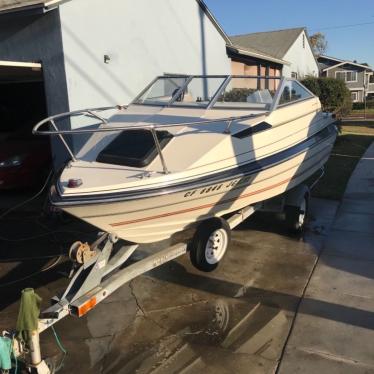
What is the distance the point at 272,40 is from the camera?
27.9 meters

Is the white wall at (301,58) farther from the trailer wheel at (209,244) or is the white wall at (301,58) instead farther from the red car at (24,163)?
the trailer wheel at (209,244)

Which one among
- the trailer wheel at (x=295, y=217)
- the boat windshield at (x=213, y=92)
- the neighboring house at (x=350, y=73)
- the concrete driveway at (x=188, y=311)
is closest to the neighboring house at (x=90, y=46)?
the boat windshield at (x=213, y=92)

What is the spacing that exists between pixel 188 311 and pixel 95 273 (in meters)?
1.02

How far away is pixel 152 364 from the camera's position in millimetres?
3447

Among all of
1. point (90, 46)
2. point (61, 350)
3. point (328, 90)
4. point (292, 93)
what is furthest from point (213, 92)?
point (328, 90)

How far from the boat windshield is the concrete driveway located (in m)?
1.87

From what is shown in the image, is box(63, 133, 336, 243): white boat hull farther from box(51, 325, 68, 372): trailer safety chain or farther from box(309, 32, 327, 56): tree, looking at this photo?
box(309, 32, 327, 56): tree

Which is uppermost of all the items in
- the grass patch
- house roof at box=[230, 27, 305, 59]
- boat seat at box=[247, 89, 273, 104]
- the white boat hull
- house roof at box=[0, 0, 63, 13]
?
house roof at box=[230, 27, 305, 59]

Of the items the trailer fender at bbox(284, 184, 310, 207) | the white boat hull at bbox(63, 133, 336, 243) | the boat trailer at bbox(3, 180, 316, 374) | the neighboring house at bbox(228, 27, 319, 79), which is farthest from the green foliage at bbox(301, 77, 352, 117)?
the boat trailer at bbox(3, 180, 316, 374)

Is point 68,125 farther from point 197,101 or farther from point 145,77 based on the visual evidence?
point 197,101

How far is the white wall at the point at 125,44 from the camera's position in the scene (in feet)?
26.8

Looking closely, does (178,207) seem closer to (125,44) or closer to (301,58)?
(125,44)

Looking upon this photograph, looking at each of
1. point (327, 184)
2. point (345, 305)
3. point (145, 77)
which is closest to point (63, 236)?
point (345, 305)

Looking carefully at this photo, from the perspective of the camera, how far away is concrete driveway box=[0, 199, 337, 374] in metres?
3.51
